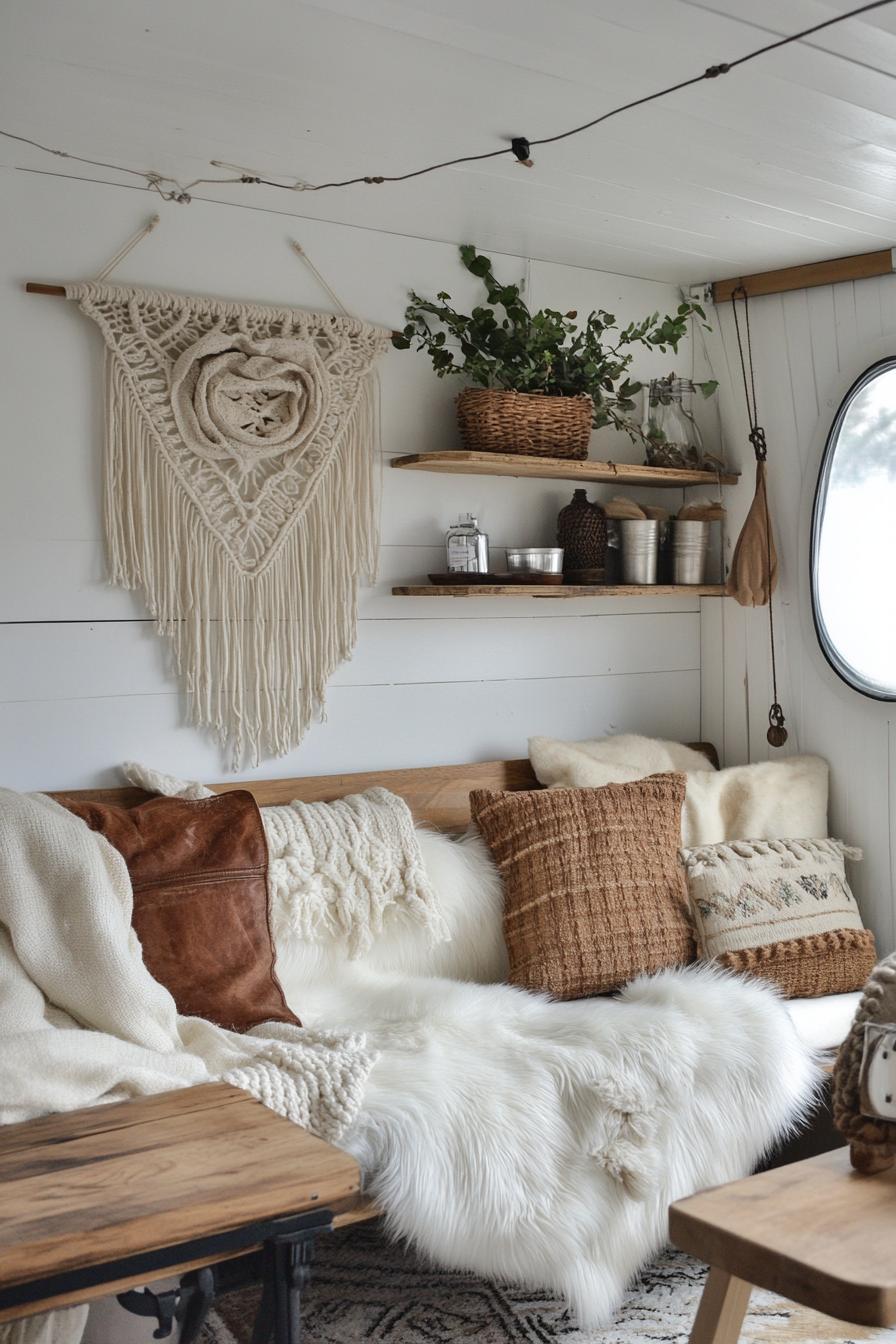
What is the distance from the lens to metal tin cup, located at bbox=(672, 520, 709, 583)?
10.3ft

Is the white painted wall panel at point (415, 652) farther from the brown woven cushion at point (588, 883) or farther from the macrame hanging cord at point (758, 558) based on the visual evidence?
the brown woven cushion at point (588, 883)

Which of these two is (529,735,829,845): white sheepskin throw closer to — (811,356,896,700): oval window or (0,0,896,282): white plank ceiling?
(811,356,896,700): oval window

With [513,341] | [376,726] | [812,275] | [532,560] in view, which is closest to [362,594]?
[376,726]

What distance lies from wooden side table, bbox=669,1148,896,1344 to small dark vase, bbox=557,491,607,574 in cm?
168

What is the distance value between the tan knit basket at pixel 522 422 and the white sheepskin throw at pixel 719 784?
0.71m

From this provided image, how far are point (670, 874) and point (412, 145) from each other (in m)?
1.62

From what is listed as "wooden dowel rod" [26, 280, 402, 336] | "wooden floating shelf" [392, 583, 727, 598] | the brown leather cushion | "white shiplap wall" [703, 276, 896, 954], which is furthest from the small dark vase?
"wooden dowel rod" [26, 280, 402, 336]

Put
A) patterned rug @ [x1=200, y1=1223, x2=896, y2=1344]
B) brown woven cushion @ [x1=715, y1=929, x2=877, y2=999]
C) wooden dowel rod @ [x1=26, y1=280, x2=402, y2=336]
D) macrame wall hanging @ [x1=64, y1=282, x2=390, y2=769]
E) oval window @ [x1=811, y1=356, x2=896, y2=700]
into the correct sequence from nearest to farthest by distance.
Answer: patterned rug @ [x1=200, y1=1223, x2=896, y2=1344]
wooden dowel rod @ [x1=26, y1=280, x2=402, y2=336]
macrame wall hanging @ [x1=64, y1=282, x2=390, y2=769]
brown woven cushion @ [x1=715, y1=929, x2=877, y2=999]
oval window @ [x1=811, y1=356, x2=896, y2=700]

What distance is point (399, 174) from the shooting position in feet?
7.83

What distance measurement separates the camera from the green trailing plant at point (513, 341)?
2775 millimetres

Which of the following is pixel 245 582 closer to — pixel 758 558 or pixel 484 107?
pixel 484 107

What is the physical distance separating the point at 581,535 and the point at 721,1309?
187 centimetres

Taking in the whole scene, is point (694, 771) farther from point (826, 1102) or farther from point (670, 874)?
point (826, 1102)

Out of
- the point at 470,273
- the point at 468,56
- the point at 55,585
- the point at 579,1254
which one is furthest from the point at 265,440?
the point at 579,1254
